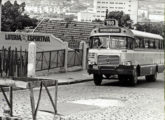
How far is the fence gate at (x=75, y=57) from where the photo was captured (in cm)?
3146

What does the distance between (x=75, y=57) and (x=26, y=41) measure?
422 cm

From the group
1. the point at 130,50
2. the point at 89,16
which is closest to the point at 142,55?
the point at 130,50

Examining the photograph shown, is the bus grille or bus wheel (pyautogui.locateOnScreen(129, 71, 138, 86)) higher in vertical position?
the bus grille

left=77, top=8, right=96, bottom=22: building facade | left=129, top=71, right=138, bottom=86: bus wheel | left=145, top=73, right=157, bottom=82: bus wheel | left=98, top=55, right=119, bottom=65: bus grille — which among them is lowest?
left=145, top=73, right=157, bottom=82: bus wheel

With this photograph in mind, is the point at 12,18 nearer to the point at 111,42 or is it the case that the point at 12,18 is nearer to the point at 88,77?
the point at 88,77

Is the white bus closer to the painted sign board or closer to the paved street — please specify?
the paved street

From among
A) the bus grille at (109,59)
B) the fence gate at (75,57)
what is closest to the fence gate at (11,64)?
the bus grille at (109,59)

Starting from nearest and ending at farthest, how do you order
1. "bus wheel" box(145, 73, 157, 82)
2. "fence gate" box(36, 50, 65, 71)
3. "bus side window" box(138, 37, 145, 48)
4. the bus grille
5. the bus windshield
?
the bus grille < the bus windshield < "bus side window" box(138, 37, 145, 48) < "bus wheel" box(145, 73, 157, 82) < "fence gate" box(36, 50, 65, 71)

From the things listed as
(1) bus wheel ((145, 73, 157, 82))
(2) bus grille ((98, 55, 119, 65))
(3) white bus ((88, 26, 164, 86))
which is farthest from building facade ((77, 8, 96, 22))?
(2) bus grille ((98, 55, 119, 65))

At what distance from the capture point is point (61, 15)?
14388cm

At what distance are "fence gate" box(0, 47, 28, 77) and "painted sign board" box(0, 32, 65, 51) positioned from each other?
18.3 ft

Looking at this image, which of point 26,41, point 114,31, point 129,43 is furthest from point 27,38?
point 129,43

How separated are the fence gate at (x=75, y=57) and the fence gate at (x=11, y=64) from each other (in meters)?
7.39

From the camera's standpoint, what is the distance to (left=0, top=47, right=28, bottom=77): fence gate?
23.2 metres
